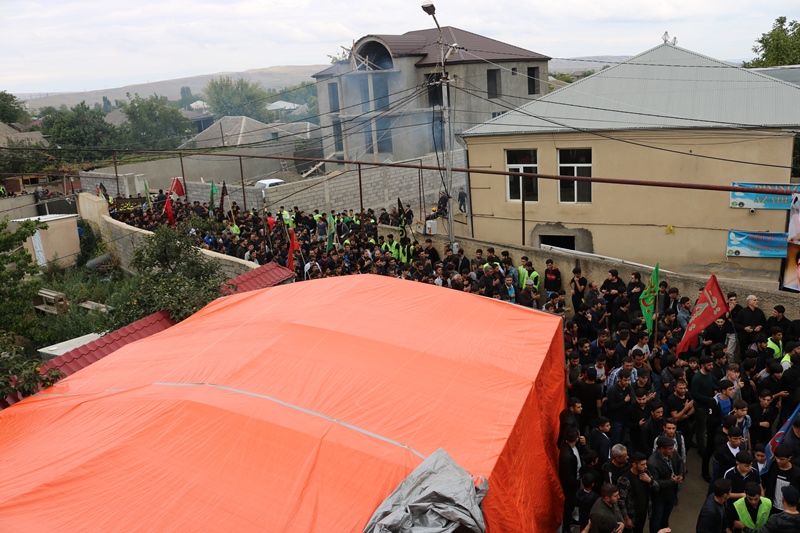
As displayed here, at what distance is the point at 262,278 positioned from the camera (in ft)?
46.2

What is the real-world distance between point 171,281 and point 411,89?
24.6 metres

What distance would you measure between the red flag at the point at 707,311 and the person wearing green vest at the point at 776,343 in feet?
2.18

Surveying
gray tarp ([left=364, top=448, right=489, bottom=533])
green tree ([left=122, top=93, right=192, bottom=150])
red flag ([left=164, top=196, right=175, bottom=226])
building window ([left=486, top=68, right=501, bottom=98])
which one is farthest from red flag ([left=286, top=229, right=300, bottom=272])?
green tree ([left=122, top=93, right=192, bottom=150])

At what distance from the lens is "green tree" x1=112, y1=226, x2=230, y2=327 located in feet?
38.9

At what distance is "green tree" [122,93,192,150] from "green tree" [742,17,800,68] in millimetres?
52538

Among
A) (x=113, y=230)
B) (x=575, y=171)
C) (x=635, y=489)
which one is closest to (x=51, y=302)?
(x=113, y=230)

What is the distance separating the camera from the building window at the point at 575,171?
17078 mm

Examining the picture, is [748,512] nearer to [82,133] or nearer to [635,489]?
[635,489]

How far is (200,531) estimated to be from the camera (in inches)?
184

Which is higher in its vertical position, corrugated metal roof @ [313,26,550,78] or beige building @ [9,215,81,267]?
corrugated metal roof @ [313,26,550,78]

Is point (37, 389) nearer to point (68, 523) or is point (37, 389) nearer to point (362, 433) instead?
point (68, 523)

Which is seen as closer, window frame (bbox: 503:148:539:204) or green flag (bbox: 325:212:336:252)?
green flag (bbox: 325:212:336:252)

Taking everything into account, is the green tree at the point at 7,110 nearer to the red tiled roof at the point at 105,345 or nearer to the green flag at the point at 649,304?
the red tiled roof at the point at 105,345

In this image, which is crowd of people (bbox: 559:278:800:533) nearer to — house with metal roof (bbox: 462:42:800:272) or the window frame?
house with metal roof (bbox: 462:42:800:272)
